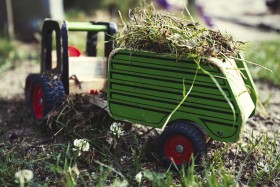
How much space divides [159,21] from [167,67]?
354 millimetres

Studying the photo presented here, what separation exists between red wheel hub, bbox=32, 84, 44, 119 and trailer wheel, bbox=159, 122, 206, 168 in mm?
1026

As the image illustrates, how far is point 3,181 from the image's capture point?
2285 mm

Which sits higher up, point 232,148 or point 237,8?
point 237,8

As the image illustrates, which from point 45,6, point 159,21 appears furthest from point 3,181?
point 45,6

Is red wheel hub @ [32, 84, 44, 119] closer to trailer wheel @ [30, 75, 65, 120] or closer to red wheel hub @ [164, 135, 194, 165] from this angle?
trailer wheel @ [30, 75, 65, 120]

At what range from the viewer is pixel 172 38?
2.51 metres

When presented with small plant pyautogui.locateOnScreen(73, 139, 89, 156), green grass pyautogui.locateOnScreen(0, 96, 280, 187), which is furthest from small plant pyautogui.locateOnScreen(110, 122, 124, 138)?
small plant pyautogui.locateOnScreen(73, 139, 89, 156)

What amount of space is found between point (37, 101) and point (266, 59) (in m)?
2.97

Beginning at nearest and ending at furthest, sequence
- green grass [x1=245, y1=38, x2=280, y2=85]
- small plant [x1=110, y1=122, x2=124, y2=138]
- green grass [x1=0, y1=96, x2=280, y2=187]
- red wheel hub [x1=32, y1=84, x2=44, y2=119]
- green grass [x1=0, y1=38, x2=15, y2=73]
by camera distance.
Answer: green grass [x1=0, y1=96, x2=280, y2=187] → small plant [x1=110, y1=122, x2=124, y2=138] → red wheel hub [x1=32, y1=84, x2=44, y2=119] → green grass [x1=245, y1=38, x2=280, y2=85] → green grass [x1=0, y1=38, x2=15, y2=73]

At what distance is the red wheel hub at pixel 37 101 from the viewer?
320cm

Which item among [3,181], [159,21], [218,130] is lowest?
[3,181]

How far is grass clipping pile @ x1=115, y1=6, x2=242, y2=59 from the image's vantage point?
8.13ft

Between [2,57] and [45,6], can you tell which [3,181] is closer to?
[2,57]

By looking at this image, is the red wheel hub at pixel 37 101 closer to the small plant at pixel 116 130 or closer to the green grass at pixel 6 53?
the small plant at pixel 116 130
